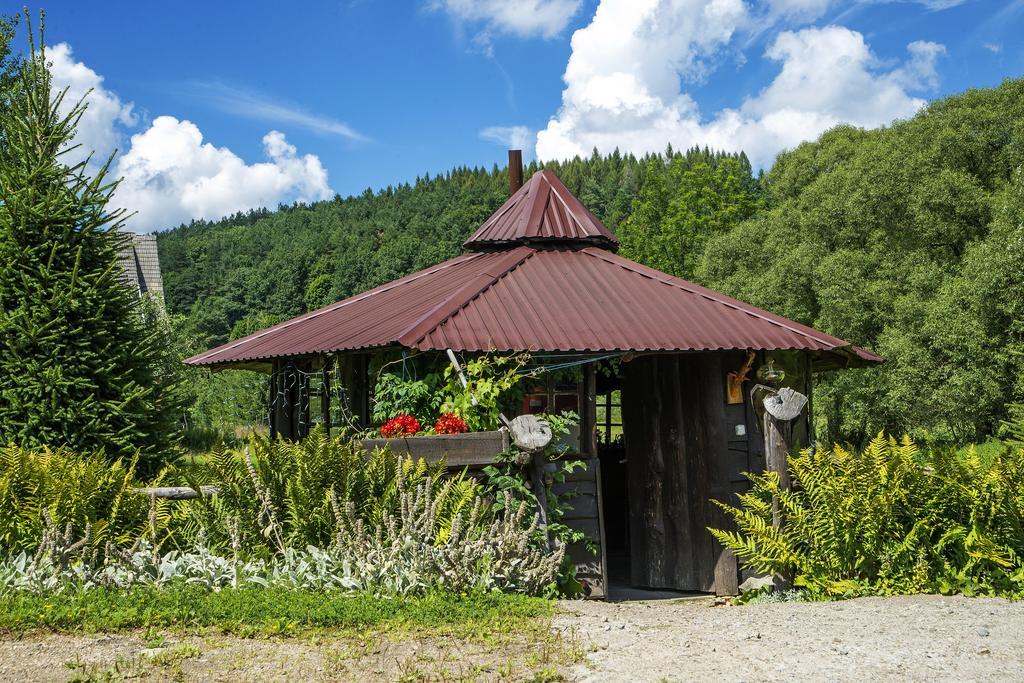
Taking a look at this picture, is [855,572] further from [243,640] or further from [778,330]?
[243,640]

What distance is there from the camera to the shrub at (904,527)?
723 centimetres

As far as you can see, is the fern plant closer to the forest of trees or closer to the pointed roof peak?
the pointed roof peak

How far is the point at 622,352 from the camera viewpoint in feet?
31.2

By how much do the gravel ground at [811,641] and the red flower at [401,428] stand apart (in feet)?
7.42

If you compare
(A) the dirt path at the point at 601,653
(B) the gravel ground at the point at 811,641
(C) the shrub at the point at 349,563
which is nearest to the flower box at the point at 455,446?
(C) the shrub at the point at 349,563

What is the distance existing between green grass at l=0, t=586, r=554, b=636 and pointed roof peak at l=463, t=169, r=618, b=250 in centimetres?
653

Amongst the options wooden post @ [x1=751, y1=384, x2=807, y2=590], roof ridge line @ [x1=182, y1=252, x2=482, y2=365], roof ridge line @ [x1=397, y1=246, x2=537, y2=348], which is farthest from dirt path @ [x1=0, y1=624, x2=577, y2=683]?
roof ridge line @ [x1=182, y1=252, x2=482, y2=365]

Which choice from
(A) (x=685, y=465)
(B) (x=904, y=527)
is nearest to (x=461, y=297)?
(A) (x=685, y=465)

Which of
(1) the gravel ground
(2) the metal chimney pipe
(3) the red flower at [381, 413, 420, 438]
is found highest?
(2) the metal chimney pipe

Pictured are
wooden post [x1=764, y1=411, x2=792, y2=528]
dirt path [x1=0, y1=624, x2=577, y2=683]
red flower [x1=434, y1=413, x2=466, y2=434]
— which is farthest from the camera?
red flower [x1=434, y1=413, x2=466, y2=434]

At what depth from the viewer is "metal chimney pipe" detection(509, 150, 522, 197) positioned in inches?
554

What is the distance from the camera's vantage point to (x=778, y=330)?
412 inches

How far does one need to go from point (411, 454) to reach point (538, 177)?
622 centimetres

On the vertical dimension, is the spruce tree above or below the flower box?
above
